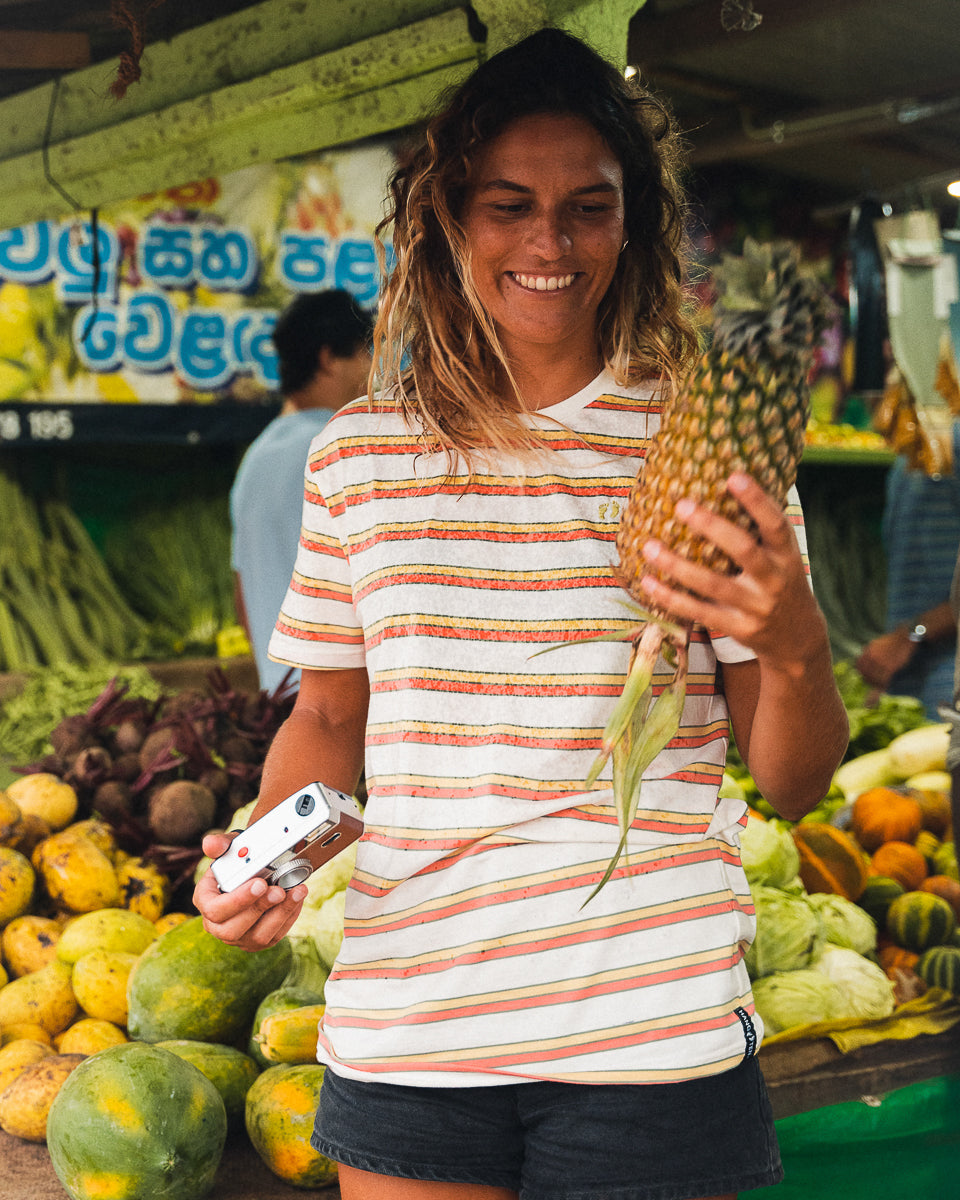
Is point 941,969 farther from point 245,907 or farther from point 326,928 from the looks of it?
point 245,907

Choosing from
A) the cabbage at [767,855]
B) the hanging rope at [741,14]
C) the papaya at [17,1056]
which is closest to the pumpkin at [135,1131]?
the papaya at [17,1056]

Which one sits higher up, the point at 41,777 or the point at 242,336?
the point at 242,336

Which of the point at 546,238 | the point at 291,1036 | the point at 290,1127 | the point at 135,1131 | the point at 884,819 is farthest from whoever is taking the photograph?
the point at 884,819

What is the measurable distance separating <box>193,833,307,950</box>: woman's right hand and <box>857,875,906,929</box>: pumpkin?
232cm

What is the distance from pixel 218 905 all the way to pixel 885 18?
4314mm

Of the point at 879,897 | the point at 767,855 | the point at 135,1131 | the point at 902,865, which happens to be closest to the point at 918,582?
the point at 902,865

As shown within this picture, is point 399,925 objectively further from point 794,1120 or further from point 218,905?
point 794,1120

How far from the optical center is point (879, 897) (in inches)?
127

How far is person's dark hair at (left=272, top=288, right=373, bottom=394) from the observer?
408 centimetres

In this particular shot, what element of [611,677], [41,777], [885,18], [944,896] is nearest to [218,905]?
[611,677]

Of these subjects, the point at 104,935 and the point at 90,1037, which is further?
the point at 104,935

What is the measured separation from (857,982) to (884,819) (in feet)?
3.08

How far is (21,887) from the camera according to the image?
8.82 ft

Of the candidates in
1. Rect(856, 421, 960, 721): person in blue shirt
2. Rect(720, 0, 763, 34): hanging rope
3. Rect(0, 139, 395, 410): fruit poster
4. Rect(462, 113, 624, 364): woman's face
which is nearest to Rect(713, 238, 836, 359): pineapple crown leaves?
Rect(462, 113, 624, 364): woman's face
